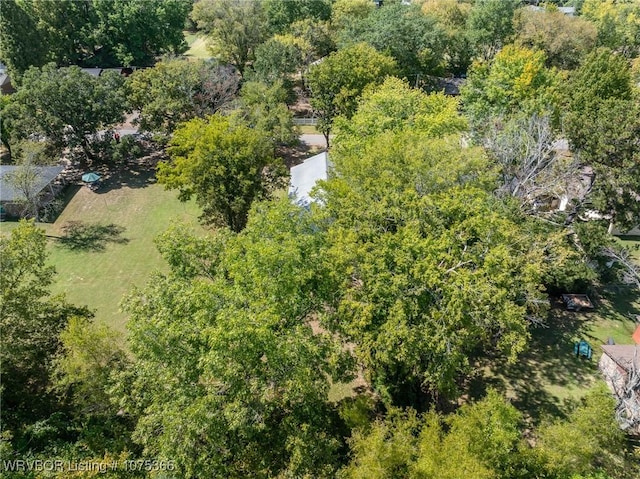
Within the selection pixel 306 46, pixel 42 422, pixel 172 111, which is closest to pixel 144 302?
pixel 42 422

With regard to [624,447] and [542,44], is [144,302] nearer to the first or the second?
[624,447]

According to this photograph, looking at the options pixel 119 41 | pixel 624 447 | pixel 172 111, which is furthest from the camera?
pixel 119 41

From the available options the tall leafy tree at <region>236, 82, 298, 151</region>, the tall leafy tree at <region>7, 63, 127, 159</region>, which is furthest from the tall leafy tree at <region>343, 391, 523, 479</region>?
the tall leafy tree at <region>7, 63, 127, 159</region>

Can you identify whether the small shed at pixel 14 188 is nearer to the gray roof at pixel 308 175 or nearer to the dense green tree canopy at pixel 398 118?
the gray roof at pixel 308 175

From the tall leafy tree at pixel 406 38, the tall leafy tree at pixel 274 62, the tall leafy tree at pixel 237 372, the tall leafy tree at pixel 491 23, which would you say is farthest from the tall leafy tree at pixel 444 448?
the tall leafy tree at pixel 491 23

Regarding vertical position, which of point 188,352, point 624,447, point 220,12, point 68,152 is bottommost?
point 624,447

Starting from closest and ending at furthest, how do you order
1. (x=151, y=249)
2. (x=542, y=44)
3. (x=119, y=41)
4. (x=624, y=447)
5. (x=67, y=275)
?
(x=624, y=447) → (x=67, y=275) → (x=151, y=249) → (x=542, y=44) → (x=119, y=41)

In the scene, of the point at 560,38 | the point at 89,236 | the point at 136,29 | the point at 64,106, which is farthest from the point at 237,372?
the point at 136,29

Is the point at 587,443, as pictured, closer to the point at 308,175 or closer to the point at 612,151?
the point at 612,151
